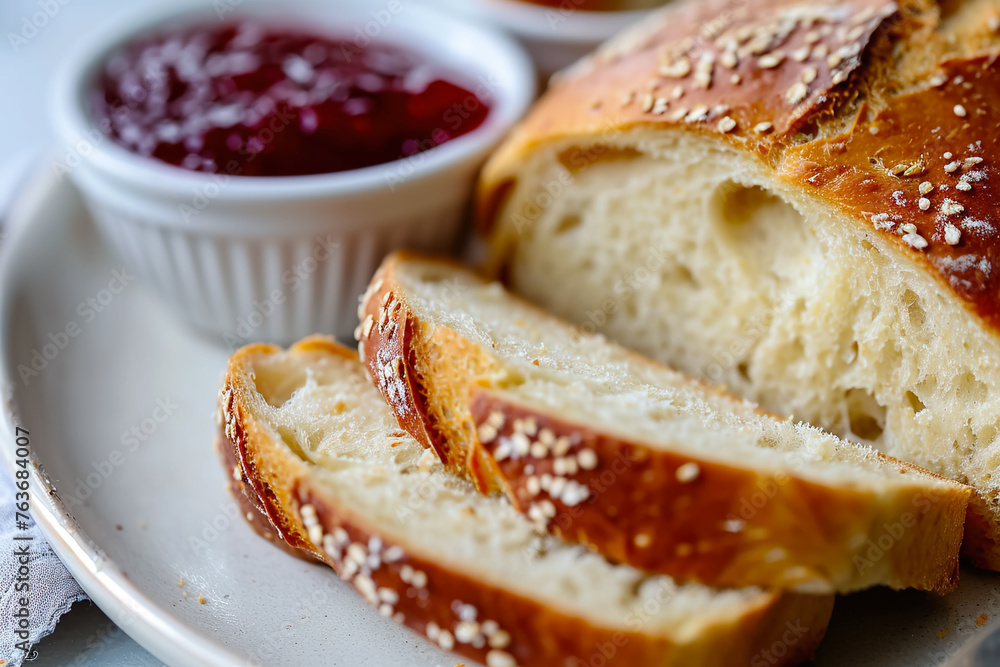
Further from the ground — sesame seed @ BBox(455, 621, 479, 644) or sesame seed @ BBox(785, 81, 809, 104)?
sesame seed @ BBox(785, 81, 809, 104)

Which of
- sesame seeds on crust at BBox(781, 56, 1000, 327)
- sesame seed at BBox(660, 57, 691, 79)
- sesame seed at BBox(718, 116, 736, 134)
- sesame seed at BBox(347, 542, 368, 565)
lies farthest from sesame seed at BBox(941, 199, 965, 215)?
sesame seed at BBox(347, 542, 368, 565)

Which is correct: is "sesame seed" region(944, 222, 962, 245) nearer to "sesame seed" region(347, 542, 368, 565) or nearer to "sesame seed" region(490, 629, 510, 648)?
"sesame seed" region(490, 629, 510, 648)

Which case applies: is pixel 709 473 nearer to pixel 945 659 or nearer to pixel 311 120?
pixel 945 659

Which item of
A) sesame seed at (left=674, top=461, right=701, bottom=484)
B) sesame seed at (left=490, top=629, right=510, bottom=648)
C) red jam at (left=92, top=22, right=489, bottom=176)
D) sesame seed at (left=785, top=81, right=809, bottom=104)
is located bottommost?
sesame seed at (left=490, top=629, right=510, bottom=648)

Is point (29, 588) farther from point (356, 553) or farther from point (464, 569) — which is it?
point (464, 569)

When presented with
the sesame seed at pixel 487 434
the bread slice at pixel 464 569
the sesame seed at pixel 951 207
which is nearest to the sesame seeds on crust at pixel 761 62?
the sesame seed at pixel 951 207

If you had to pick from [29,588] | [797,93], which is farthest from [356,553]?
[797,93]

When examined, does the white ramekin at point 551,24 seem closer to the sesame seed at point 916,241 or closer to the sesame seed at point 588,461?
the sesame seed at point 916,241
